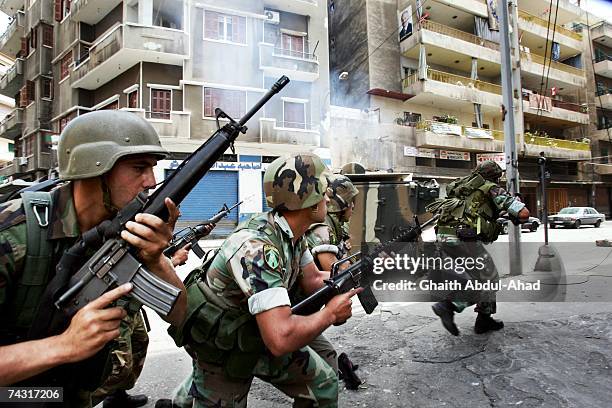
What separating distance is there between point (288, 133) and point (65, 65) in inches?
406

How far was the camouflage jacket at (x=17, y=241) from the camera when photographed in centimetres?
122

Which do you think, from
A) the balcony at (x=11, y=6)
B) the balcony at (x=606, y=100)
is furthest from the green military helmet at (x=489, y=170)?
the balcony at (x=606, y=100)

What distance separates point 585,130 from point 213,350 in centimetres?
3277

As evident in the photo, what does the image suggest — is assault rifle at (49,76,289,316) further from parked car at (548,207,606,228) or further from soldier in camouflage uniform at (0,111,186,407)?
parked car at (548,207,606,228)

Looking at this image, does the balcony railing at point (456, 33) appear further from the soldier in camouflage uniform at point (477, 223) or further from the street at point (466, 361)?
the street at point (466, 361)

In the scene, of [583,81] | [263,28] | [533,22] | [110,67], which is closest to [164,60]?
[110,67]

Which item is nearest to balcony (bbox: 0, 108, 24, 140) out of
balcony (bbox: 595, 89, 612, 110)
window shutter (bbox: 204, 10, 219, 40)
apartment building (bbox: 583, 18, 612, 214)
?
window shutter (bbox: 204, 10, 219, 40)

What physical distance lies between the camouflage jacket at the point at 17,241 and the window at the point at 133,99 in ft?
46.0

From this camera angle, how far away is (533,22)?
77.4 feet

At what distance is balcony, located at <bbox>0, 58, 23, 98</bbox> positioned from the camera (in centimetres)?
2048

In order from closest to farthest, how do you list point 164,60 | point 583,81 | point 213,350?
point 213,350 < point 164,60 < point 583,81

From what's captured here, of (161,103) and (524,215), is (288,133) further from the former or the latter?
(524,215)

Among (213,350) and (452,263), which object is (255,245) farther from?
(452,263)

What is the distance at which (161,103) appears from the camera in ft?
46.1
